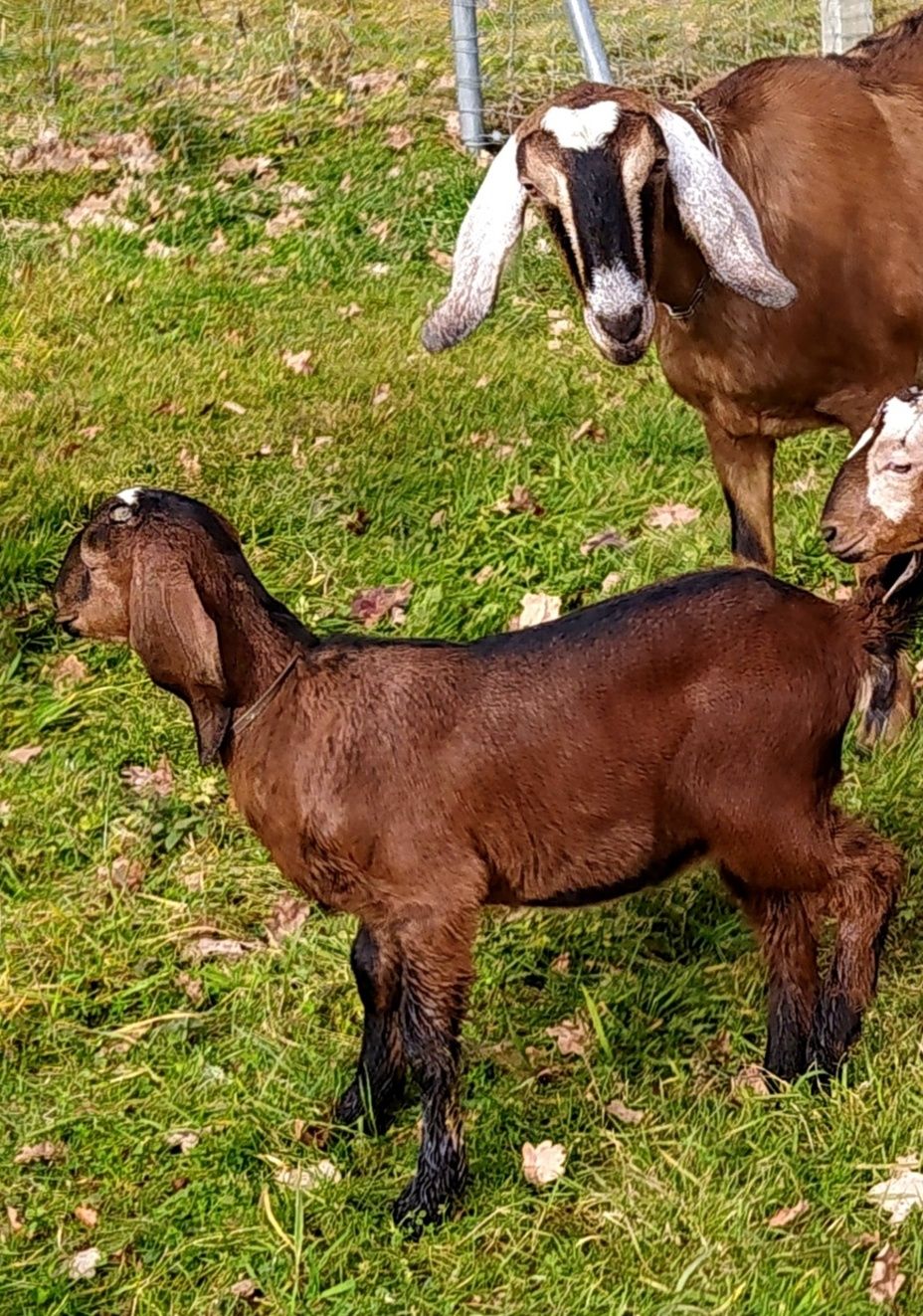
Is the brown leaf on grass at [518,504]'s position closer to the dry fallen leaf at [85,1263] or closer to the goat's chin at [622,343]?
the goat's chin at [622,343]

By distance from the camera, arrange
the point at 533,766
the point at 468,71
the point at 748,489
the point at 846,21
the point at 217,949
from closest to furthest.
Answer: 1. the point at 533,766
2. the point at 217,949
3. the point at 748,489
4. the point at 846,21
5. the point at 468,71

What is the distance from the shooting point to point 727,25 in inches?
375

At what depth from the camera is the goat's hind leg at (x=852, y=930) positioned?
394 cm

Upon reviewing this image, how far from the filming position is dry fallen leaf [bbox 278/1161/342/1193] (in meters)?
4.12

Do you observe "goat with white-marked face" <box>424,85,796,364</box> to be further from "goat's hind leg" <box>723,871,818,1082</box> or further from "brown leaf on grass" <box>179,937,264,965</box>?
"brown leaf on grass" <box>179,937,264,965</box>

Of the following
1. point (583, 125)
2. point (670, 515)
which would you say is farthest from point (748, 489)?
point (583, 125)

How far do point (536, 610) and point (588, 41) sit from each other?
3.00 m

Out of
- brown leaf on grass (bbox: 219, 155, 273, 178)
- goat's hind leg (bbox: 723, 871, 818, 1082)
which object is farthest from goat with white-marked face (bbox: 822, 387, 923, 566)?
brown leaf on grass (bbox: 219, 155, 273, 178)

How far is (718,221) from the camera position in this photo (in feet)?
15.8

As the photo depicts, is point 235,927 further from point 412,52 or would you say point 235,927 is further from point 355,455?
point 412,52

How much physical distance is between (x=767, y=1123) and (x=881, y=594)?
3.87 ft

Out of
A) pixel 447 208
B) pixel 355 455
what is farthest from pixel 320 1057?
pixel 447 208

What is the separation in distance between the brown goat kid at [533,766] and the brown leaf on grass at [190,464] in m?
2.99

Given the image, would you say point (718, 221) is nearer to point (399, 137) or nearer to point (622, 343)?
point (622, 343)
